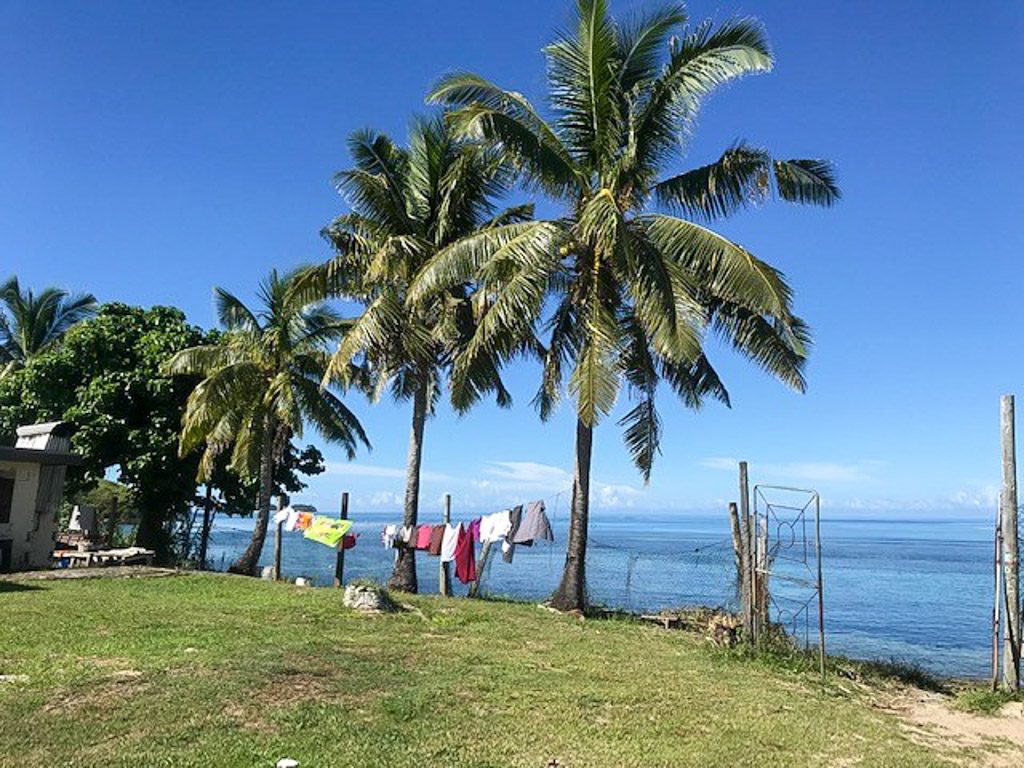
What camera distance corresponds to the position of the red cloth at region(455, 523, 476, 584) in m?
16.5

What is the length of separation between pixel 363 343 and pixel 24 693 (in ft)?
30.4

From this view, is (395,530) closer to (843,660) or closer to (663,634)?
(663,634)

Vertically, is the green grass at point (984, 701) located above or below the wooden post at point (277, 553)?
below

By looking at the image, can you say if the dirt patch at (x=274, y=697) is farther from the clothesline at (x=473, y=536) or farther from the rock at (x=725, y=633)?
the clothesline at (x=473, y=536)

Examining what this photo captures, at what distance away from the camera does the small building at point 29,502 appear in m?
17.7

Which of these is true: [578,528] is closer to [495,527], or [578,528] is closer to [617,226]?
[495,527]

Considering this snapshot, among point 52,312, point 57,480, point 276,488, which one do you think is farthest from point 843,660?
point 52,312

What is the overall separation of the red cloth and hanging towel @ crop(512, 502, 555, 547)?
3.83 feet

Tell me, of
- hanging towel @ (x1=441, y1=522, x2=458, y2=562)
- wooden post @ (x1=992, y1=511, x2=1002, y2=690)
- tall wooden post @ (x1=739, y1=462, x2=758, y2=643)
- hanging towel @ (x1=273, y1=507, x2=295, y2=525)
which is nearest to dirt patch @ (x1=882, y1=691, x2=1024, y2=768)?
wooden post @ (x1=992, y1=511, x2=1002, y2=690)

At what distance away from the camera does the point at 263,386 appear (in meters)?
20.2

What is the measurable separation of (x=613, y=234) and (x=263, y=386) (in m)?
11.0

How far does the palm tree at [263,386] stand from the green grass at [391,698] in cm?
767

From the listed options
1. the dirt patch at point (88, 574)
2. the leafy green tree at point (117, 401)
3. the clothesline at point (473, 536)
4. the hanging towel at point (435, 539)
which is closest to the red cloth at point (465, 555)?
the clothesline at point (473, 536)

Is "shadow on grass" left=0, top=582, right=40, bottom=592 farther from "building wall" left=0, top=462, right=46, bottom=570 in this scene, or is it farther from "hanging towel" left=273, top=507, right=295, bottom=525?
"hanging towel" left=273, top=507, right=295, bottom=525
